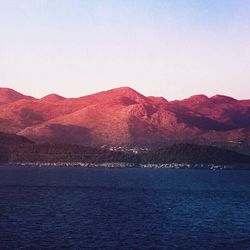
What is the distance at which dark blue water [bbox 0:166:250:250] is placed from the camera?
6000 centimetres

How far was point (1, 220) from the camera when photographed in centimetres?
7188

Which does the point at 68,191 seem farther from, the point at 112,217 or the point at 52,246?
the point at 52,246

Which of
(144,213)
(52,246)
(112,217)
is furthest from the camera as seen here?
(144,213)

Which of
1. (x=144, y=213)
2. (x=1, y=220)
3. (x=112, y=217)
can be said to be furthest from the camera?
(x=144, y=213)

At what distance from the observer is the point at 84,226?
69.0m

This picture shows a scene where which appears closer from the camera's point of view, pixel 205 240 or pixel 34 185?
pixel 205 240

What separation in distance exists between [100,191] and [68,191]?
6667mm

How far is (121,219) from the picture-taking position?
76.2 meters

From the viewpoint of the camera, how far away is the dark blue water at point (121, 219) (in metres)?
60.0

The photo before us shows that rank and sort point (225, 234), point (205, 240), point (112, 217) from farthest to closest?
point (112, 217), point (225, 234), point (205, 240)

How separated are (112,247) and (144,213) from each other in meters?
26.5

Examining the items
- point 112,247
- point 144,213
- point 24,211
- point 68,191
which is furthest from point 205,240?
point 68,191

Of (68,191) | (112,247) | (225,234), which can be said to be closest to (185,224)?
(225,234)

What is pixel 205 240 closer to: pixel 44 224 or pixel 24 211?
pixel 44 224
